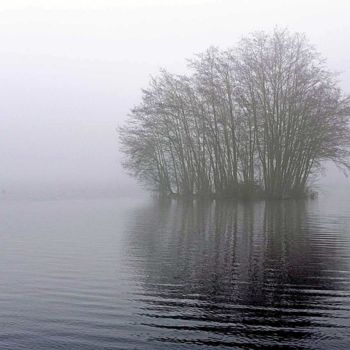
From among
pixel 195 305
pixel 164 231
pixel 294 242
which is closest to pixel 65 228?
pixel 164 231

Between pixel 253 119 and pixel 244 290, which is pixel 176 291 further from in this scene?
pixel 253 119

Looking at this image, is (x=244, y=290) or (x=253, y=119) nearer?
(x=244, y=290)

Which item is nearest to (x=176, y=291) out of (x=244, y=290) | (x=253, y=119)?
(x=244, y=290)

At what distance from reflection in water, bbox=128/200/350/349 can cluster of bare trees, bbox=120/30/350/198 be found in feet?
99.8

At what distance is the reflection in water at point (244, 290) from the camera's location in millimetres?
7352

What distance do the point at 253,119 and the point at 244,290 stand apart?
4019cm

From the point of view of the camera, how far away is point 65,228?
23172 mm

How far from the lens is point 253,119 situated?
4931cm

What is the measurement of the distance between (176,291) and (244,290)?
1319 mm

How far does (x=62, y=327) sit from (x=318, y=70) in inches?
1708

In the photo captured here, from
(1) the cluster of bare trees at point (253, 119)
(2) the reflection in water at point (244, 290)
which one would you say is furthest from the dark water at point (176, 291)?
(1) the cluster of bare trees at point (253, 119)

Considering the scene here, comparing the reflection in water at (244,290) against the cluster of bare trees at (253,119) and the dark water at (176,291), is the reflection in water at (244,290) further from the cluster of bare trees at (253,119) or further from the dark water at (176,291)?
the cluster of bare trees at (253,119)

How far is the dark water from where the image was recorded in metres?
7.25

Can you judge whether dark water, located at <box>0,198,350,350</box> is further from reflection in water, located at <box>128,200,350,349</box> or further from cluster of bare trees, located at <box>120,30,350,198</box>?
cluster of bare trees, located at <box>120,30,350,198</box>
